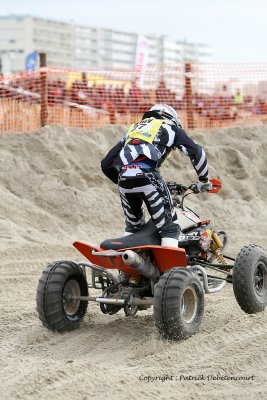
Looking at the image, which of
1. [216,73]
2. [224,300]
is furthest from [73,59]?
[224,300]

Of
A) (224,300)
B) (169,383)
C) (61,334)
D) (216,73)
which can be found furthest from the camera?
(216,73)

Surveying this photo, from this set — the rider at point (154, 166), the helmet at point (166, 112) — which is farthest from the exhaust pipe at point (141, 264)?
the helmet at point (166, 112)

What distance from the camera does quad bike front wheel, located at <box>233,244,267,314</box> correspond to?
6.50m

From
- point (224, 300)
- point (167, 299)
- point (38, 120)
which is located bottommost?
point (224, 300)

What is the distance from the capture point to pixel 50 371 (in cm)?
515

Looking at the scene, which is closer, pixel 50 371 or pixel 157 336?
pixel 50 371

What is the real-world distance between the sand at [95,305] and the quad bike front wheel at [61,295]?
0.13 metres

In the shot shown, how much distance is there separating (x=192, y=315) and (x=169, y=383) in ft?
4.10

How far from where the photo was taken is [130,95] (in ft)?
51.8

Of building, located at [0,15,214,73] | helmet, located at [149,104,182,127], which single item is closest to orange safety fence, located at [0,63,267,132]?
helmet, located at [149,104,182,127]

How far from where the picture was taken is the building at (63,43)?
5631 cm

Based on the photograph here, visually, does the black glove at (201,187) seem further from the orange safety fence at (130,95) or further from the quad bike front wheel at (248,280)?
the orange safety fence at (130,95)

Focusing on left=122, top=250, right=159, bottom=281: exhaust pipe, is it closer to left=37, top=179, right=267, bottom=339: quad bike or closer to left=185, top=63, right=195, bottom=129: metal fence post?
left=37, top=179, right=267, bottom=339: quad bike

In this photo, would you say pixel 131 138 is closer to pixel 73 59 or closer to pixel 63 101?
pixel 63 101
